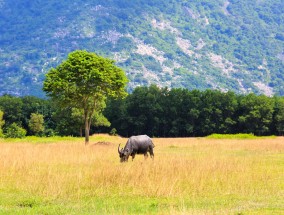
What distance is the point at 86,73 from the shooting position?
4678 centimetres

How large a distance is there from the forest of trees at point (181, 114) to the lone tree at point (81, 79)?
191 feet

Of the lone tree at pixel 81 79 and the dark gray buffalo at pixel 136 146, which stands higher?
the lone tree at pixel 81 79

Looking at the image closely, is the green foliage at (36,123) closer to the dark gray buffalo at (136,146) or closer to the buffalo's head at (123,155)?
the dark gray buffalo at (136,146)

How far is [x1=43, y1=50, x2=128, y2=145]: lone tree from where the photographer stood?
46.7m

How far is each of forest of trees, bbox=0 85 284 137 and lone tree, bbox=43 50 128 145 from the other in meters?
58.2

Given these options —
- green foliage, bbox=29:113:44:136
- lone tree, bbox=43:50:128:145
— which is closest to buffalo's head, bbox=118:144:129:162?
lone tree, bbox=43:50:128:145

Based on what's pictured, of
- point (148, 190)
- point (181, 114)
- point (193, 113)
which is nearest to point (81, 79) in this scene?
point (148, 190)

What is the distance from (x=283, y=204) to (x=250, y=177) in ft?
18.0

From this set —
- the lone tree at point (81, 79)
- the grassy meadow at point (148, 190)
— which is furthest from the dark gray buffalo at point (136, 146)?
the lone tree at point (81, 79)

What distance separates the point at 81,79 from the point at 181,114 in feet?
239

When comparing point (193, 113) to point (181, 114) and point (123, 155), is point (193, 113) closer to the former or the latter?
point (181, 114)

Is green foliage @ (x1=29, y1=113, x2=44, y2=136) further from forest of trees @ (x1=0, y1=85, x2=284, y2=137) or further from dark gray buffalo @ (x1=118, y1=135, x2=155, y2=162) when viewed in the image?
dark gray buffalo @ (x1=118, y1=135, x2=155, y2=162)

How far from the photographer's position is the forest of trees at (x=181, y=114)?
357ft

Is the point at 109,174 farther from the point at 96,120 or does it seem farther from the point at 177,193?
the point at 96,120
